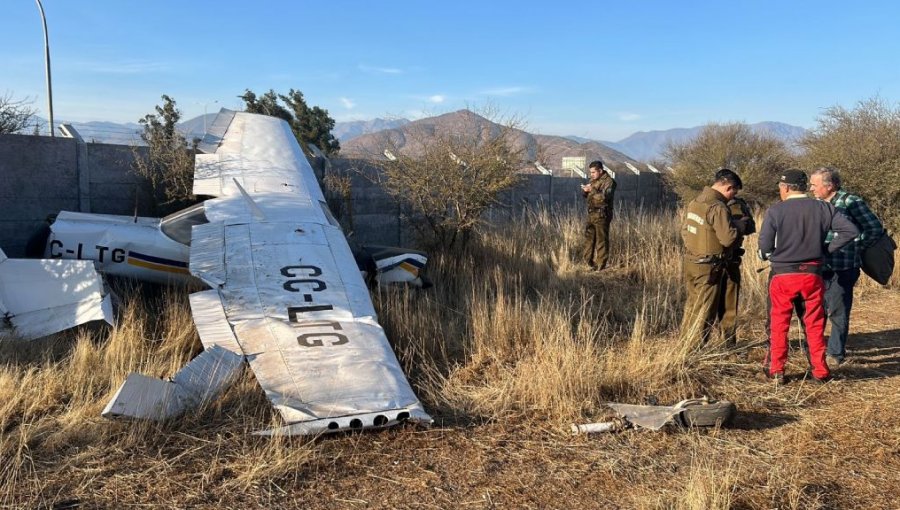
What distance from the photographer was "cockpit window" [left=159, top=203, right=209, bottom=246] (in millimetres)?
6605

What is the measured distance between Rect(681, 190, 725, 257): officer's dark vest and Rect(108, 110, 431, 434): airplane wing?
2903mm

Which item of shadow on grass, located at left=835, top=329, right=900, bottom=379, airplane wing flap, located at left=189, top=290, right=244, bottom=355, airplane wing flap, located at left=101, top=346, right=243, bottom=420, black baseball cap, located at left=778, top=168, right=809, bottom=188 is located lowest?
shadow on grass, located at left=835, top=329, right=900, bottom=379

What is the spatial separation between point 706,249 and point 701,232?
0.16m

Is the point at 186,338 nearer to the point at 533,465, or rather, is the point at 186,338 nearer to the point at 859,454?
the point at 533,465

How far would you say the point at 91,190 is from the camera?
814cm

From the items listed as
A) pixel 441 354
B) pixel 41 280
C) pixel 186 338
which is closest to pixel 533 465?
pixel 441 354

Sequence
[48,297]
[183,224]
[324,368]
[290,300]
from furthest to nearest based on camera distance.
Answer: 1. [183,224]
2. [48,297]
3. [290,300]
4. [324,368]

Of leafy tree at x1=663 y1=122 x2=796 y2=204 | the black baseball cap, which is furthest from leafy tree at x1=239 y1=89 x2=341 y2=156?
the black baseball cap

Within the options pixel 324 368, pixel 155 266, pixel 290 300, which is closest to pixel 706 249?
pixel 324 368

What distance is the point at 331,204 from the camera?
988 centimetres

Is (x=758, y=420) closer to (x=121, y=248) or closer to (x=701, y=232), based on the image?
(x=701, y=232)

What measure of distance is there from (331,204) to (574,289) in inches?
162

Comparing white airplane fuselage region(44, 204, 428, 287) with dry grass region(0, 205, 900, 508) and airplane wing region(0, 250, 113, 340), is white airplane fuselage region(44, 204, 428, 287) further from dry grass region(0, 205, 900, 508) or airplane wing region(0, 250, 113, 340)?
airplane wing region(0, 250, 113, 340)

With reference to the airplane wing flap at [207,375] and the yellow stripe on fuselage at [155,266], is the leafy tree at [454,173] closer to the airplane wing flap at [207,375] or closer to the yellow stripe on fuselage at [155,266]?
the yellow stripe on fuselage at [155,266]
